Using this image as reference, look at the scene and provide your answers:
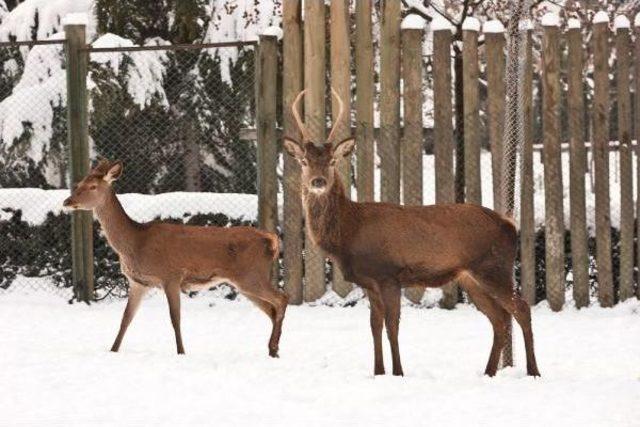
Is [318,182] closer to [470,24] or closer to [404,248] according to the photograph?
[404,248]

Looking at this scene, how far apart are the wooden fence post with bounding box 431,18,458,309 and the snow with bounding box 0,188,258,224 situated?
5.78 ft

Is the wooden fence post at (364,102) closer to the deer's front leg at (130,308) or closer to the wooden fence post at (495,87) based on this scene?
the wooden fence post at (495,87)

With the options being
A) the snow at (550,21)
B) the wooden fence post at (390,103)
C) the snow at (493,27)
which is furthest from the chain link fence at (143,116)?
the snow at (550,21)

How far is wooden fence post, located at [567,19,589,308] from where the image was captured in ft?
36.9

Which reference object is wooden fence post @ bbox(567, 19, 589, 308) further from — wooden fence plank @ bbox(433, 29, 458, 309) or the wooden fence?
wooden fence plank @ bbox(433, 29, 458, 309)

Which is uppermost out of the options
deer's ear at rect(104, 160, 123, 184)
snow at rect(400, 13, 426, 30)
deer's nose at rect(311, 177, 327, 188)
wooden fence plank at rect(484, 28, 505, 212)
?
snow at rect(400, 13, 426, 30)

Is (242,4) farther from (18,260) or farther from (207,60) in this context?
(18,260)

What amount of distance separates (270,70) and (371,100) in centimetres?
98

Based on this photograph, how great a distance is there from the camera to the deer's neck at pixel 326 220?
8.36 m

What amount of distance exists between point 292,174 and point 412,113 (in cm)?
122

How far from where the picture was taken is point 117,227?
9578 millimetres

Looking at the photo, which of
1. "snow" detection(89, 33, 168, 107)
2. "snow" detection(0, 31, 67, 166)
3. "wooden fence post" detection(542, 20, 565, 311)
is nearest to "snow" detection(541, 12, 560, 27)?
"wooden fence post" detection(542, 20, 565, 311)

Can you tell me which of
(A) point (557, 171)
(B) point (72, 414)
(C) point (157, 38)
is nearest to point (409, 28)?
(A) point (557, 171)

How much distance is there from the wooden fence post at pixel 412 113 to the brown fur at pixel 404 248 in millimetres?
3006
